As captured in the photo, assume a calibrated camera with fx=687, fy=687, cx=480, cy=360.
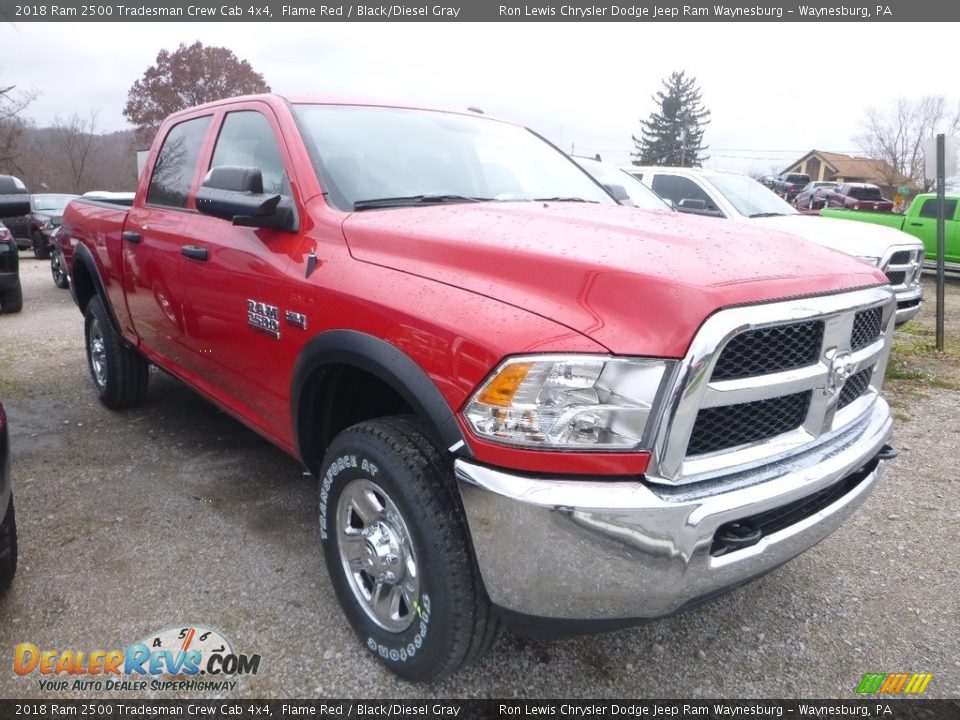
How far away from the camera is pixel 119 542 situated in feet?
10.0

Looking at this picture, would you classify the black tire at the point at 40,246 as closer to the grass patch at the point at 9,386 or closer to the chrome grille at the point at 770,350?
the grass patch at the point at 9,386

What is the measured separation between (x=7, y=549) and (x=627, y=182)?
5957mm

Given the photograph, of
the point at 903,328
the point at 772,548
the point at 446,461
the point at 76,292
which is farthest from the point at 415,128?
the point at 903,328

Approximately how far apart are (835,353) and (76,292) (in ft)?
16.7

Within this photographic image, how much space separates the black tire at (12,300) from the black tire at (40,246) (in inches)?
306

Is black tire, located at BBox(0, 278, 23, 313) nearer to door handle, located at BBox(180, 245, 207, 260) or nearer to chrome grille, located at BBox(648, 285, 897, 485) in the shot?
door handle, located at BBox(180, 245, 207, 260)

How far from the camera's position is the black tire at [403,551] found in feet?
6.29

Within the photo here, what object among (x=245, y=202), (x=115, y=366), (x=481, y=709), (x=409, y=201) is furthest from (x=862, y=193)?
(x=481, y=709)

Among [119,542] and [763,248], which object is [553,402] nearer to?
[763,248]

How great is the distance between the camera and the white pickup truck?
6.54 metres

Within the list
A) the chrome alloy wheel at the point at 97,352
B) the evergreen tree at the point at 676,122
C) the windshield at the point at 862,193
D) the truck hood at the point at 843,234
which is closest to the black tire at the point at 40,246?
the chrome alloy wheel at the point at 97,352

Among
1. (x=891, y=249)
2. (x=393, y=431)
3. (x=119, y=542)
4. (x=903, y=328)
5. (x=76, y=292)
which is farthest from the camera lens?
(x=903, y=328)

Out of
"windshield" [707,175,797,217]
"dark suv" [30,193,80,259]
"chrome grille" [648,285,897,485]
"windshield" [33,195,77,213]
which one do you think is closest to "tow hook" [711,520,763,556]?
"chrome grille" [648,285,897,485]

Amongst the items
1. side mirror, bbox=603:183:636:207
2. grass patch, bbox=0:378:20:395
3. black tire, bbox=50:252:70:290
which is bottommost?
grass patch, bbox=0:378:20:395
